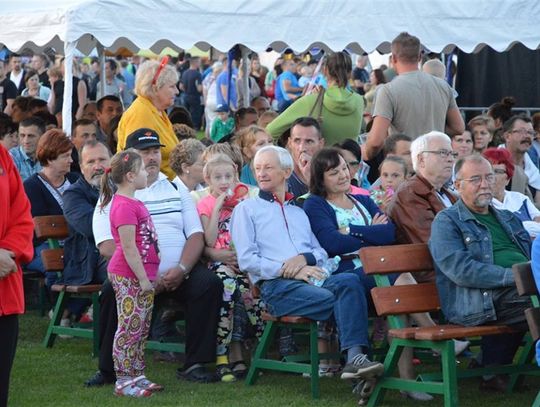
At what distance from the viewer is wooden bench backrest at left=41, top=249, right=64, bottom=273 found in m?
7.84

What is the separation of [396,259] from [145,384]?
1570 millimetres

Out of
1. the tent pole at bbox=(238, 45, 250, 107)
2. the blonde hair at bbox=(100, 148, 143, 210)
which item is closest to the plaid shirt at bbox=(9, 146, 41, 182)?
the blonde hair at bbox=(100, 148, 143, 210)

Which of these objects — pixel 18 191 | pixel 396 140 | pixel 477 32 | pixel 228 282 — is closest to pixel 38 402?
pixel 228 282

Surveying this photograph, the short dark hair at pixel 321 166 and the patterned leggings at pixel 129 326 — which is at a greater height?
the short dark hair at pixel 321 166

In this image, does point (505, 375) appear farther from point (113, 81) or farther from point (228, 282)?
point (113, 81)

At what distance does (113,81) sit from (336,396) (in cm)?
1539

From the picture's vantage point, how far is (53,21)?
9.80 meters

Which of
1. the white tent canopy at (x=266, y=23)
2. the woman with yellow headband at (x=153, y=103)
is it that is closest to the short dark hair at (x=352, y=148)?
the woman with yellow headband at (x=153, y=103)

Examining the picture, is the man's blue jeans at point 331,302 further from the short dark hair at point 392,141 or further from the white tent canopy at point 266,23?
the white tent canopy at point 266,23

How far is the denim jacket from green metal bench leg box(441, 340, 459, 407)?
28 cm

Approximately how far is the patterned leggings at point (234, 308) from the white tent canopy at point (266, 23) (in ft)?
10.1

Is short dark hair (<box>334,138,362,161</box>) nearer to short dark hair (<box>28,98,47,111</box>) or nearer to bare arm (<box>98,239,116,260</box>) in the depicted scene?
bare arm (<box>98,239,116,260</box>)

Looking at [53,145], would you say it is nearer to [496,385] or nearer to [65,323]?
[65,323]

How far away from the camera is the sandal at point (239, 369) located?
702 cm
